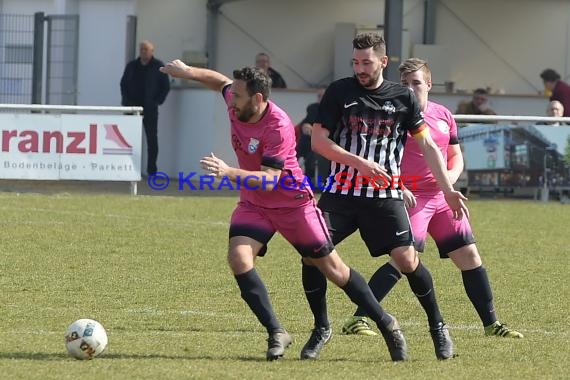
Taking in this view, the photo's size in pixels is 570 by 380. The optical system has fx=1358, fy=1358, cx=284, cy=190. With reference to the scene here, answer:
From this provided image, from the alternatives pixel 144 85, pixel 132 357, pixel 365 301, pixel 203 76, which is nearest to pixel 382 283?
pixel 365 301

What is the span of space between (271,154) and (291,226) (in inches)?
18.9

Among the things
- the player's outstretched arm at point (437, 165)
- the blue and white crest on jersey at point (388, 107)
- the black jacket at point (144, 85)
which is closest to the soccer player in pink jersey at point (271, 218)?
the blue and white crest on jersey at point (388, 107)

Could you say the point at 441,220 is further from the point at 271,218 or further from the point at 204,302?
the point at 204,302

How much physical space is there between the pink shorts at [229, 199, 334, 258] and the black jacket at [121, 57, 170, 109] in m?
13.7

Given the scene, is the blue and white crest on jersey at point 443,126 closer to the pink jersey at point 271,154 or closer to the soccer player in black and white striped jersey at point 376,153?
the soccer player in black and white striped jersey at point 376,153

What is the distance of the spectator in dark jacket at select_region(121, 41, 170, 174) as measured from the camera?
70.3 feet

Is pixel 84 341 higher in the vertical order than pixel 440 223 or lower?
lower

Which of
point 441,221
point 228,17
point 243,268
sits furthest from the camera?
point 228,17

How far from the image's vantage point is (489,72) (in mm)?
26375

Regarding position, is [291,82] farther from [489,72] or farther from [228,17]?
[489,72]

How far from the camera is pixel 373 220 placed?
315 inches

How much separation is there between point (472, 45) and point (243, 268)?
62.8 feet

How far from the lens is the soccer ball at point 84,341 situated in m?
7.61

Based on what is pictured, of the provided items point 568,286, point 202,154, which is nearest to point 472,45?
point 202,154
